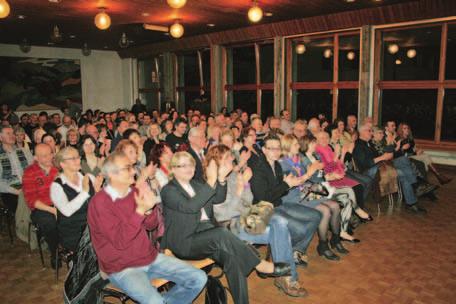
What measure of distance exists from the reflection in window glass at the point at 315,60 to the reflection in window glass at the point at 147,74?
6799mm

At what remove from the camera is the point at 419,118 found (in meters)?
9.14

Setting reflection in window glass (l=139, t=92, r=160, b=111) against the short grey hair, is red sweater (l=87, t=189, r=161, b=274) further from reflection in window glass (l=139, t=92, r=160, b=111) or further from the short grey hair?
reflection in window glass (l=139, t=92, r=160, b=111)

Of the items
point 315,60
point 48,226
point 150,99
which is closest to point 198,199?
point 48,226

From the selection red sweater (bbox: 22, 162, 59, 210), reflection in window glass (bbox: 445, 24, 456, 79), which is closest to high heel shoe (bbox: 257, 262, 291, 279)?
red sweater (bbox: 22, 162, 59, 210)

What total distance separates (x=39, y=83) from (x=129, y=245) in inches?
562

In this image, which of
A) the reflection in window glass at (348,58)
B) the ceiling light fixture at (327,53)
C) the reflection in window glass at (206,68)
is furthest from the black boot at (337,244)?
the reflection in window glass at (206,68)

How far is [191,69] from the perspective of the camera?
13.2 meters

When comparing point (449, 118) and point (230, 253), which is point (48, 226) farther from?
point (449, 118)

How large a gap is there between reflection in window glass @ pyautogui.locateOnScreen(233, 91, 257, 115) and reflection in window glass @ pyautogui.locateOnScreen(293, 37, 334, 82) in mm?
1607

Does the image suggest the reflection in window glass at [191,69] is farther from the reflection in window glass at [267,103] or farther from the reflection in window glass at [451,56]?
the reflection in window glass at [451,56]

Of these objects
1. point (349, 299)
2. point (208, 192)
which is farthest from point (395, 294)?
point (208, 192)

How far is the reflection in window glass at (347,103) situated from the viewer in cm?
914

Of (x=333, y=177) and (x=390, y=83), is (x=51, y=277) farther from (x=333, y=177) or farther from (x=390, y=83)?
(x=390, y=83)

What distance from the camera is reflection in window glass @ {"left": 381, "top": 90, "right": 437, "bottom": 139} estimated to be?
848cm
